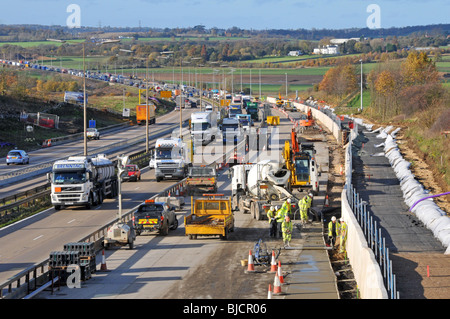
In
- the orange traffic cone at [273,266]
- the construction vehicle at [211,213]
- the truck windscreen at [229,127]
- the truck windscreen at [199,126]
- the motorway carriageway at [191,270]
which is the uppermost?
the truck windscreen at [199,126]

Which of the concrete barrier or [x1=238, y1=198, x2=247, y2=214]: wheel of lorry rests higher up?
the concrete barrier

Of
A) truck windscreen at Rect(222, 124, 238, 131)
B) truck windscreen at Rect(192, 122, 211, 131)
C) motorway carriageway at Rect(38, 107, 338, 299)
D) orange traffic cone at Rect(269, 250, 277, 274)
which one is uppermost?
truck windscreen at Rect(192, 122, 211, 131)

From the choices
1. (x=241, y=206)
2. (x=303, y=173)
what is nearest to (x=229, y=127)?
(x=303, y=173)

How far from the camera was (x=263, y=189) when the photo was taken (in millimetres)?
42062

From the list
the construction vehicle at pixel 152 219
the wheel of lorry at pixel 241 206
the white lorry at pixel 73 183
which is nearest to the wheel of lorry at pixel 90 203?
the white lorry at pixel 73 183

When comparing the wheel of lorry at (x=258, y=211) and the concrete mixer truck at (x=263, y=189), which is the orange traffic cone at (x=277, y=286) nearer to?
the concrete mixer truck at (x=263, y=189)

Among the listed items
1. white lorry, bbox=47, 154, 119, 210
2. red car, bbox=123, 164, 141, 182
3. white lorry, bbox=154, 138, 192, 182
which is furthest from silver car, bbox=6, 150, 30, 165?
white lorry, bbox=47, 154, 119, 210

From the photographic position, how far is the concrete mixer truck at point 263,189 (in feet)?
134

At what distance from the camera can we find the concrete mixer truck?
40719mm

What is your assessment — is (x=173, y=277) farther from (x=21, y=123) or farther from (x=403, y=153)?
(x=21, y=123)

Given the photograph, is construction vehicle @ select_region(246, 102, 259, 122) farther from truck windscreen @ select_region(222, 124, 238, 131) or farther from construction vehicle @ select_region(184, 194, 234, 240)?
construction vehicle @ select_region(184, 194, 234, 240)

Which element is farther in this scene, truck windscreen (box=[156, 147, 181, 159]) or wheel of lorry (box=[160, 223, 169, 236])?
truck windscreen (box=[156, 147, 181, 159])
